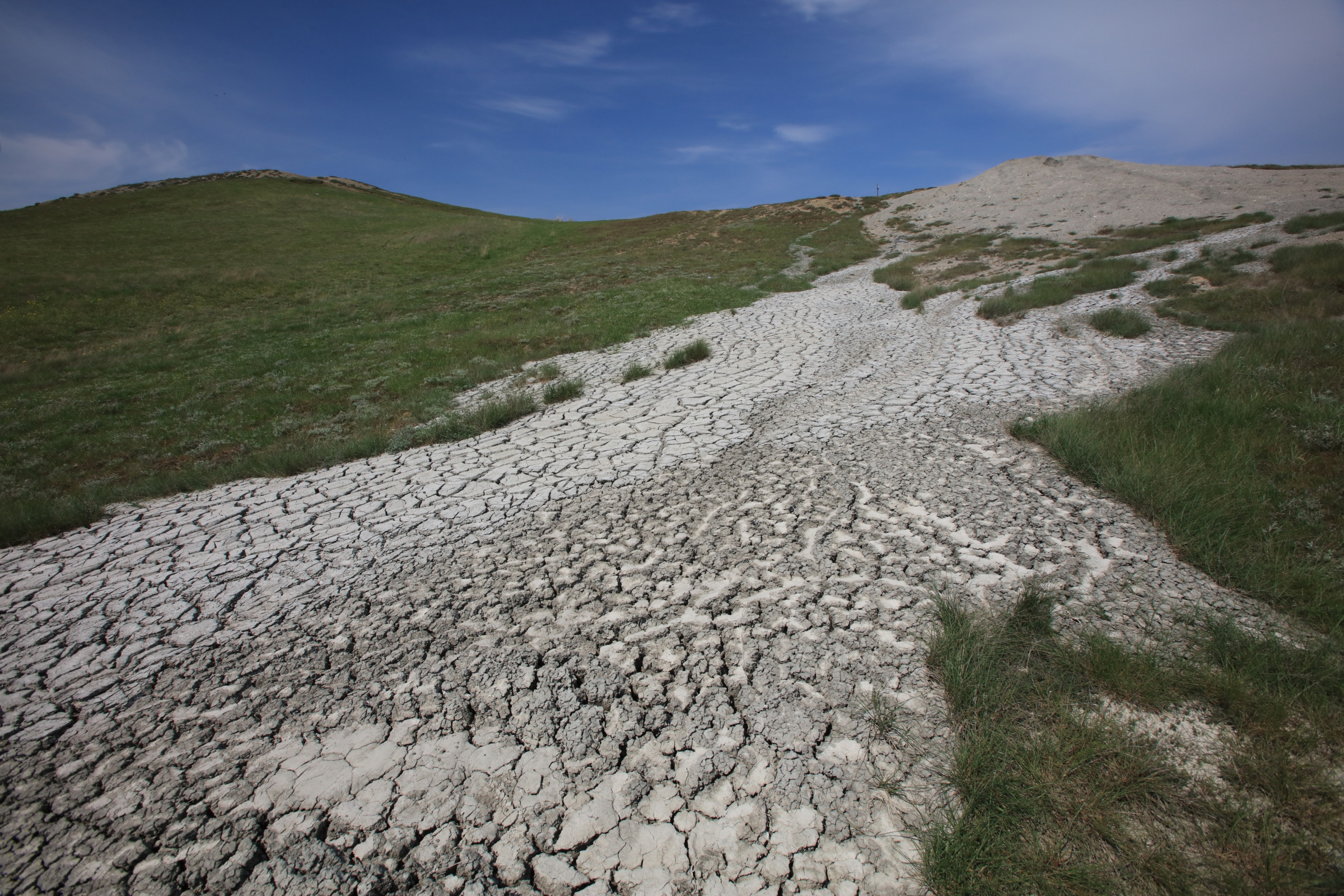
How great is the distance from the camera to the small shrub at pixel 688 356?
9953 millimetres

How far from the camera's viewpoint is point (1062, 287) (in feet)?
41.1

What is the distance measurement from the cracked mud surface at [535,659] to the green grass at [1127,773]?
0.68ft

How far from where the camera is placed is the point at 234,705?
9.72 feet

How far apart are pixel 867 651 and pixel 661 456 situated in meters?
3.27

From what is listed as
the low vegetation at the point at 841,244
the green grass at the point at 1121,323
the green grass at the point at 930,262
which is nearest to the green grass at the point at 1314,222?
the green grass at the point at 930,262

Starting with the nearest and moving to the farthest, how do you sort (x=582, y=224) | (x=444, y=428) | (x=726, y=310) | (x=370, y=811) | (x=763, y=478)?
1. (x=370, y=811)
2. (x=763, y=478)
3. (x=444, y=428)
4. (x=726, y=310)
5. (x=582, y=224)

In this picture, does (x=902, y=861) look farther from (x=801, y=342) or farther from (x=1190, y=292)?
(x=1190, y=292)

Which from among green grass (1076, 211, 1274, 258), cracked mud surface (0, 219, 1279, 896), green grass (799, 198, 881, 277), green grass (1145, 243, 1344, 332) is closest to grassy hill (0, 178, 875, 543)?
green grass (799, 198, 881, 277)

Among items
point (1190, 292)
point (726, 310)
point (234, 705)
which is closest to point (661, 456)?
point (234, 705)

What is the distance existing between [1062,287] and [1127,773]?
13.5 m

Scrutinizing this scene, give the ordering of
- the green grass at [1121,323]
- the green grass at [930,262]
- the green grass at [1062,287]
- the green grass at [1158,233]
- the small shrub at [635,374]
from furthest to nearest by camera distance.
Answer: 1. the green grass at [1158,233]
2. the green grass at [930,262]
3. the green grass at [1062,287]
4. the small shrub at [635,374]
5. the green grass at [1121,323]

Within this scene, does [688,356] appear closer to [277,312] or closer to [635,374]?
[635,374]

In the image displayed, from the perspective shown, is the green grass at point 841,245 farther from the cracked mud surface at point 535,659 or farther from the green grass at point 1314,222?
the cracked mud surface at point 535,659

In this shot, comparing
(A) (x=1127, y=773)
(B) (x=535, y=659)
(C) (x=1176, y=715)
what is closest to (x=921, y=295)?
(C) (x=1176, y=715)
